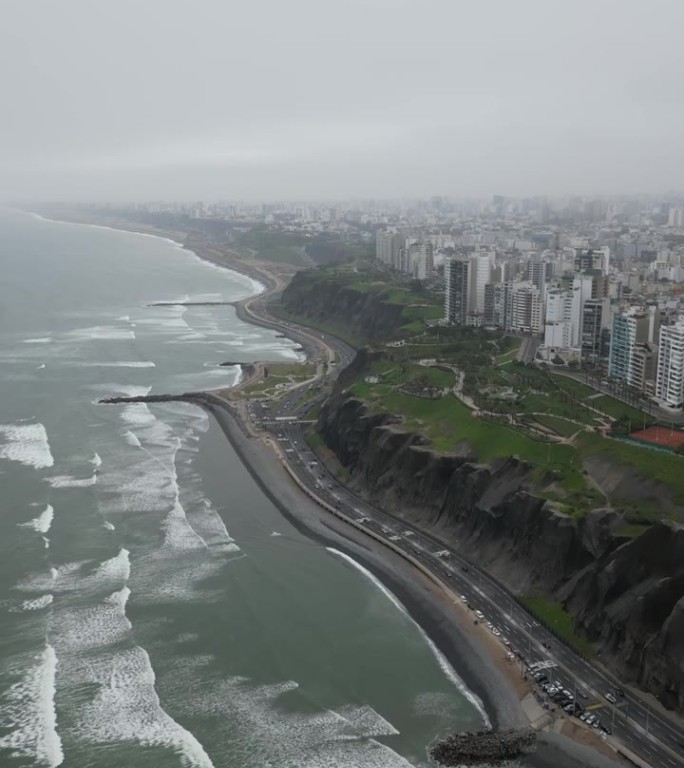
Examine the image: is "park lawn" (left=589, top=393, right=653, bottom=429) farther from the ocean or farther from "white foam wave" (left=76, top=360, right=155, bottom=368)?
"white foam wave" (left=76, top=360, right=155, bottom=368)

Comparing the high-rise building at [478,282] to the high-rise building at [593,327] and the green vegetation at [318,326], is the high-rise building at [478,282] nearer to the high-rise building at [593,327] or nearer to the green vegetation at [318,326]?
the green vegetation at [318,326]

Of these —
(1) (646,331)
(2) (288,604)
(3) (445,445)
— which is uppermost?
(1) (646,331)

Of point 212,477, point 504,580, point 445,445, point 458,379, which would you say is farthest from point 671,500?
point 212,477

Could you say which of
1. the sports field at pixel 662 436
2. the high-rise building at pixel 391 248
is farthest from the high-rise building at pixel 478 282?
the high-rise building at pixel 391 248

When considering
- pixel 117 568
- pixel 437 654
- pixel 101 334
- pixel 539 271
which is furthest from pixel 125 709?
pixel 539 271

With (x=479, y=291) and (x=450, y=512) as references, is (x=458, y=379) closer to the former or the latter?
(x=450, y=512)
